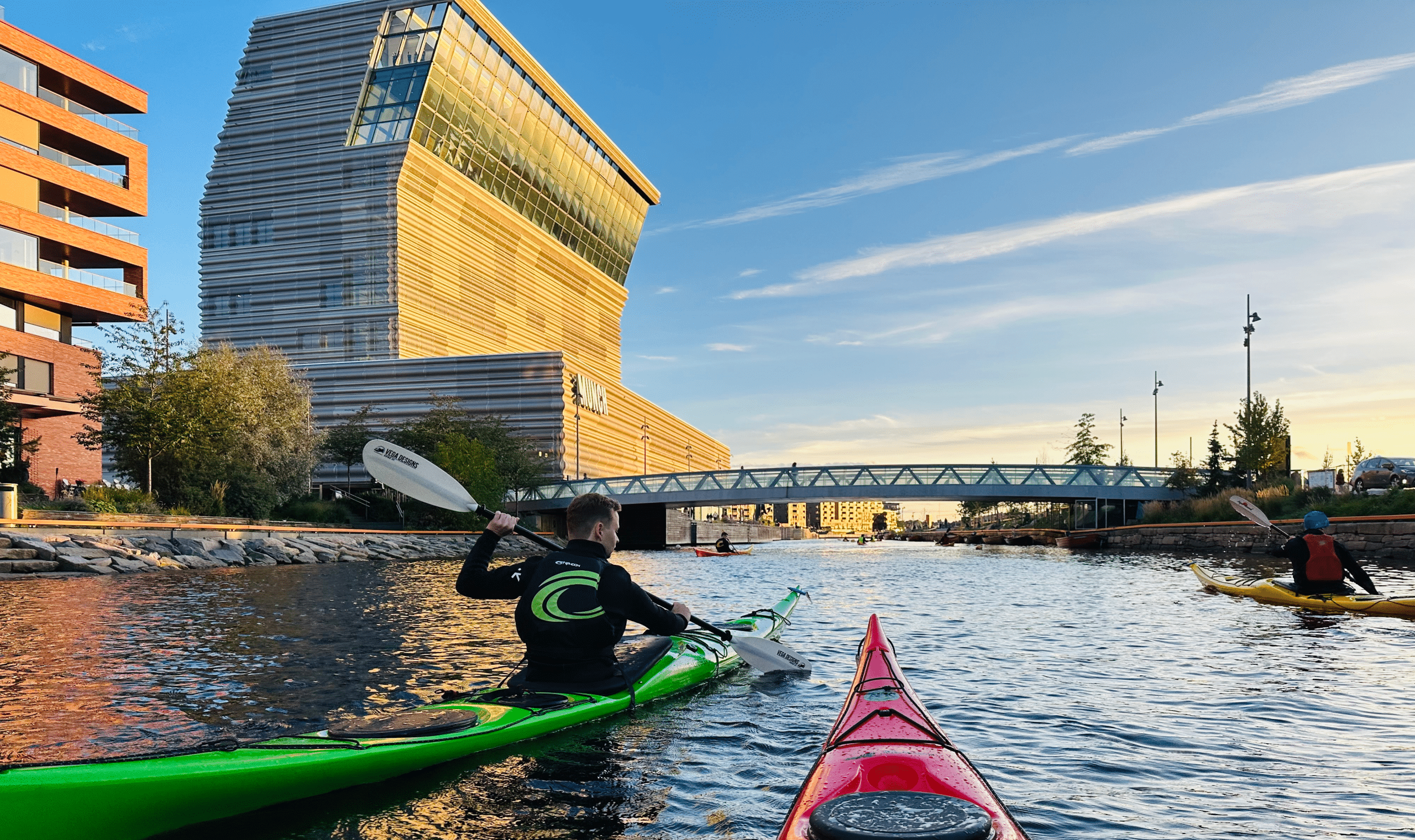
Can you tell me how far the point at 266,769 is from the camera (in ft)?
16.5

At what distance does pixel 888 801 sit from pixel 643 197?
161583 millimetres

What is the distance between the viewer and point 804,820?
374cm

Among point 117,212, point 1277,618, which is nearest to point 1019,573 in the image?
point 1277,618

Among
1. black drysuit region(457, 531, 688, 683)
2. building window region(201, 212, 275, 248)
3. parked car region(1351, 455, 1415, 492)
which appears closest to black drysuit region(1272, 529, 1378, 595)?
black drysuit region(457, 531, 688, 683)

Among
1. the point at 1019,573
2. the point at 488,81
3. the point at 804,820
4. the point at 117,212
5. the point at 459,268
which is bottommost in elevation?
the point at 1019,573

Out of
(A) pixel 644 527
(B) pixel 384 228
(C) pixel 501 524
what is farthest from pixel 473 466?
(B) pixel 384 228

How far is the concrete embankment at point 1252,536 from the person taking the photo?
91.9 feet

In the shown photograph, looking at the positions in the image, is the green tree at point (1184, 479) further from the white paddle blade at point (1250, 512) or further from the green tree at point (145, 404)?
the green tree at point (145, 404)

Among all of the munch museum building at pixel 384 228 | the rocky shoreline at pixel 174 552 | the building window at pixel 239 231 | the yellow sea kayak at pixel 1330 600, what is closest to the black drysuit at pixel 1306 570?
the yellow sea kayak at pixel 1330 600

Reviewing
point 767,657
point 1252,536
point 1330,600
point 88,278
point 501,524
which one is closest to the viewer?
point 501,524

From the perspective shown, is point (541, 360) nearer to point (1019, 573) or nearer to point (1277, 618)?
point (1019, 573)

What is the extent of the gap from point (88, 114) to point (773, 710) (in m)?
49.6

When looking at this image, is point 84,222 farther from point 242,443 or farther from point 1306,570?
point 1306,570

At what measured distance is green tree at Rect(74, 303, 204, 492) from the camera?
109 feet
